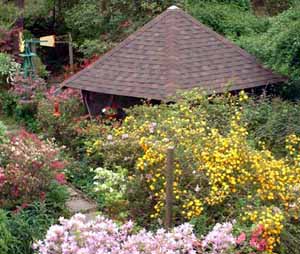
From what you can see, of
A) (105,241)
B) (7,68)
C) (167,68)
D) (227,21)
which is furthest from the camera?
(7,68)

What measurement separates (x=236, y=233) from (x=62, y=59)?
11.4m

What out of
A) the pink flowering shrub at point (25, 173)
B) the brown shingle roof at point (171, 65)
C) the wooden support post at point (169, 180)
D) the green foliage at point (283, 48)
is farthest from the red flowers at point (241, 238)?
the green foliage at point (283, 48)

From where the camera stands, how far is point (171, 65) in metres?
10.4

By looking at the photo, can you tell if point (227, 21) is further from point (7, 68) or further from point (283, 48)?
point (7, 68)

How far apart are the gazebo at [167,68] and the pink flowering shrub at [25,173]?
9.22ft

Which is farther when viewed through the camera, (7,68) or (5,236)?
(7,68)

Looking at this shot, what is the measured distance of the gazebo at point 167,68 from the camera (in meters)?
10.2

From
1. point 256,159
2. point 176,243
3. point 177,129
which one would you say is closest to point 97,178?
point 177,129

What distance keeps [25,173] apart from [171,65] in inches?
150

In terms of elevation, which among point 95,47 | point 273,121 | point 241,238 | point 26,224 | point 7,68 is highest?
point 241,238

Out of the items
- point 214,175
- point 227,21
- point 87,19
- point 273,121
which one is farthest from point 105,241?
point 87,19

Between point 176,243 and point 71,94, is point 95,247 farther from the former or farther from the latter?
point 71,94

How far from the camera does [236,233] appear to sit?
657cm

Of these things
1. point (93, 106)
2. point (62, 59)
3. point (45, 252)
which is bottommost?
point (62, 59)
